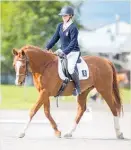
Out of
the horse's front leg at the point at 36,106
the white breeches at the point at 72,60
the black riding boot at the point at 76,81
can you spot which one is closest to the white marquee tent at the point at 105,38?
the black riding boot at the point at 76,81

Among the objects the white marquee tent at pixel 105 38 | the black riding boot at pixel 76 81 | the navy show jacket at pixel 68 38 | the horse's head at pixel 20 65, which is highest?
the navy show jacket at pixel 68 38

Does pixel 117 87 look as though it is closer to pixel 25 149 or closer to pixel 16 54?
pixel 16 54

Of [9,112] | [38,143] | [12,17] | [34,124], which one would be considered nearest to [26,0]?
[12,17]

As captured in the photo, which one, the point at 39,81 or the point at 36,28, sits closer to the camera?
the point at 39,81

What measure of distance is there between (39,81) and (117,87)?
1.51 m

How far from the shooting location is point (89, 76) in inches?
392

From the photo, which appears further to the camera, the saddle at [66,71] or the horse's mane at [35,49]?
the saddle at [66,71]

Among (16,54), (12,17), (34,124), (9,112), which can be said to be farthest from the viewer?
(12,17)

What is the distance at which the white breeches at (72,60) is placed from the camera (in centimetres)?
958

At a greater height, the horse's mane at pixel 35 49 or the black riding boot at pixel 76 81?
the horse's mane at pixel 35 49

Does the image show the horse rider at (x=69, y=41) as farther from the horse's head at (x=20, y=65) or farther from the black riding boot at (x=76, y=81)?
the horse's head at (x=20, y=65)

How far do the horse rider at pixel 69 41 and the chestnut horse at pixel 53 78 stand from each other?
0.64 feet

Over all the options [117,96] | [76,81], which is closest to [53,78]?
[76,81]

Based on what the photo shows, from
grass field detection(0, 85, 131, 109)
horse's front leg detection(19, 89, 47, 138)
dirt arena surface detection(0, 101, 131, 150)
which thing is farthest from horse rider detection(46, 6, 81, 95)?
grass field detection(0, 85, 131, 109)
